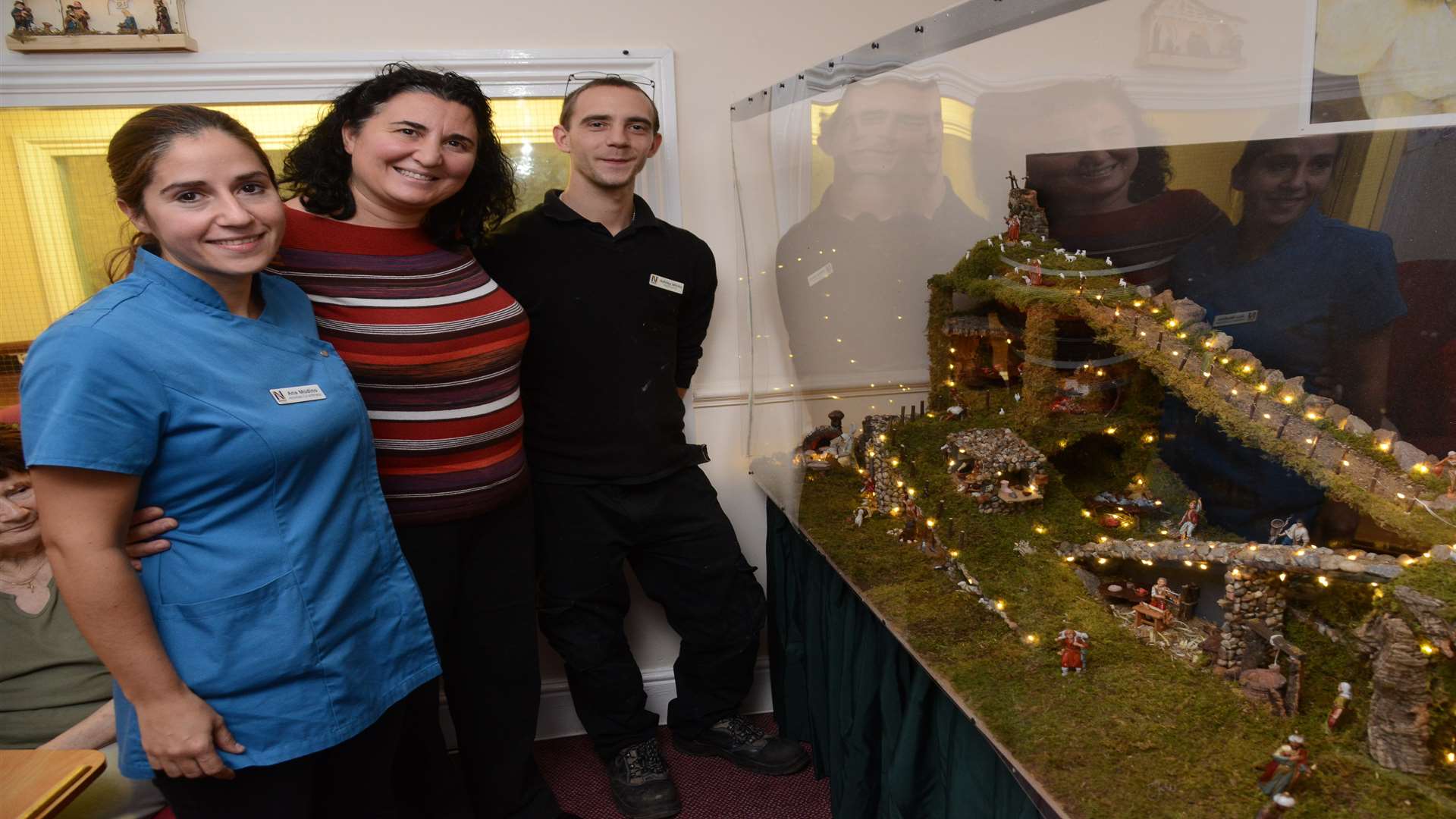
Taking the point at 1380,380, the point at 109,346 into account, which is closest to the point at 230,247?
the point at 109,346

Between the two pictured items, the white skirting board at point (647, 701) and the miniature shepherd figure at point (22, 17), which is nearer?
the miniature shepherd figure at point (22, 17)

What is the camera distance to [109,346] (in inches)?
40.3

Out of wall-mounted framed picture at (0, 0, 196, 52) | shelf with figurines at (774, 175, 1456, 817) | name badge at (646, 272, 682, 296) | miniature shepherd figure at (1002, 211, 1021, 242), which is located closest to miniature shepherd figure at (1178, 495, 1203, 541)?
shelf with figurines at (774, 175, 1456, 817)

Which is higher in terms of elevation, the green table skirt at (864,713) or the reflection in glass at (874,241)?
the reflection in glass at (874,241)

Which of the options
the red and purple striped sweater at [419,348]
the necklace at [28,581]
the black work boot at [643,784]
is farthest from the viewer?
the black work boot at [643,784]

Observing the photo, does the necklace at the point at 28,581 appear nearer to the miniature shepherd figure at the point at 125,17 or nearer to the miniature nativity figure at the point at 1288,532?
the miniature shepherd figure at the point at 125,17

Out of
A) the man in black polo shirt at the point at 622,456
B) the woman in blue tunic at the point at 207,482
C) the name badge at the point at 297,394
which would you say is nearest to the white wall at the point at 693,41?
the man in black polo shirt at the point at 622,456

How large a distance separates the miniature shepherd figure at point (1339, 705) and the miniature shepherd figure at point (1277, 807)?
16cm

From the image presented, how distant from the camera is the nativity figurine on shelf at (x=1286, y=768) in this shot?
94 centimetres

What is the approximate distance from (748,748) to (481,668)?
2.97 feet

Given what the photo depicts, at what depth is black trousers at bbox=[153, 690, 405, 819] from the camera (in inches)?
47.1

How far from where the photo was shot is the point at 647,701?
259cm

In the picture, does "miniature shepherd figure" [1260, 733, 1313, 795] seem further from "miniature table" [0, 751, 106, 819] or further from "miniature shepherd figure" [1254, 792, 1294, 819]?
"miniature table" [0, 751, 106, 819]

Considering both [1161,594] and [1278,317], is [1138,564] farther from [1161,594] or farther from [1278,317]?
[1278,317]
